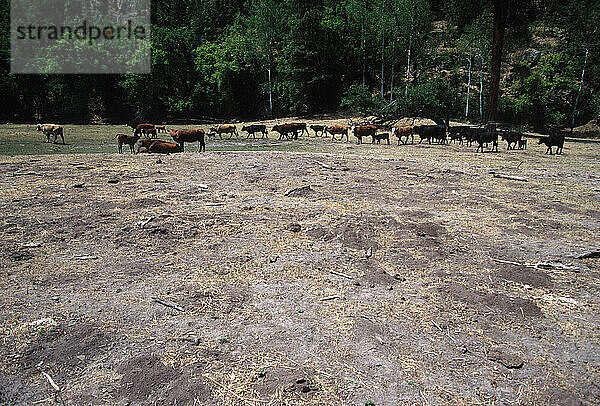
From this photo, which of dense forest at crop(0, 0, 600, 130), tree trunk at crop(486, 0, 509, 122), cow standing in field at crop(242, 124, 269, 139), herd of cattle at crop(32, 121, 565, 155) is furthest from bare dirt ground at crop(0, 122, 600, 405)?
dense forest at crop(0, 0, 600, 130)

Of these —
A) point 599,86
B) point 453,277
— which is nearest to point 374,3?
point 599,86

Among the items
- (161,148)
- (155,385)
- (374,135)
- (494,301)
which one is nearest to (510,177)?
(494,301)

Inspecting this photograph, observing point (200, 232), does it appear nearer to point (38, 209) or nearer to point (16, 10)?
point (38, 209)

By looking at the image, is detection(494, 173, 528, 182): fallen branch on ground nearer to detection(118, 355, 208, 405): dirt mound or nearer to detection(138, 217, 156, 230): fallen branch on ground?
detection(138, 217, 156, 230): fallen branch on ground

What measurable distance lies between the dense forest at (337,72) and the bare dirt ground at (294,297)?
25.7 meters

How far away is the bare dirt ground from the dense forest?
25663 millimetres

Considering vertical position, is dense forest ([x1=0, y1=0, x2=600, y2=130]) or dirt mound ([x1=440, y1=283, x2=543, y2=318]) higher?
dense forest ([x1=0, y1=0, x2=600, y2=130])

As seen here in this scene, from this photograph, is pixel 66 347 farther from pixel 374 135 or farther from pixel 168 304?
pixel 374 135

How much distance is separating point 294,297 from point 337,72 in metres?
44.5

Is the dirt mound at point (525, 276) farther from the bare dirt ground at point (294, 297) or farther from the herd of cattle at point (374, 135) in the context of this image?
the herd of cattle at point (374, 135)

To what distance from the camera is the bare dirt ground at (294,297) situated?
318 centimetres

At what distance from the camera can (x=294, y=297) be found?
15.1 ft

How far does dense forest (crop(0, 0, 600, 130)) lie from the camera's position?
3525 centimetres

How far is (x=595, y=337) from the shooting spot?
3820 millimetres
